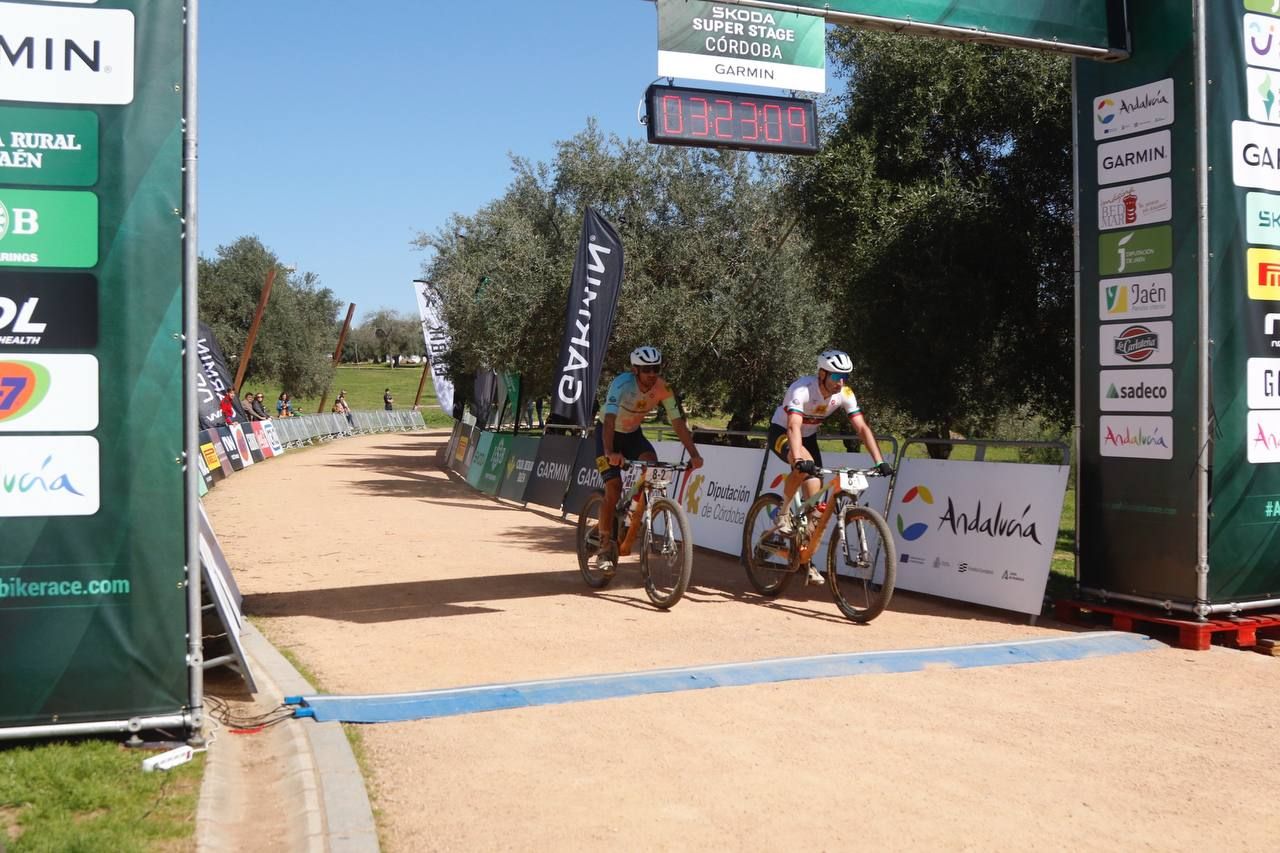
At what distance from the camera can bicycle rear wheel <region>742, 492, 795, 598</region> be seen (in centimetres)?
984

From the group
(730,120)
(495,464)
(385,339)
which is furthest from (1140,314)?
(385,339)

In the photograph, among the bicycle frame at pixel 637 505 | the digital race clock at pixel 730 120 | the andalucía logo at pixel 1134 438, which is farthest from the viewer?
the bicycle frame at pixel 637 505

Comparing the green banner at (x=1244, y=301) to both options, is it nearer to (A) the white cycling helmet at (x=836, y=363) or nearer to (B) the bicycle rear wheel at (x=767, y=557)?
(A) the white cycling helmet at (x=836, y=363)

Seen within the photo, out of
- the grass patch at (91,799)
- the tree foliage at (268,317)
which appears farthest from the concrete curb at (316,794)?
the tree foliage at (268,317)

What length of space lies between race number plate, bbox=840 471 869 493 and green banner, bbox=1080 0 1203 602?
5.88 ft

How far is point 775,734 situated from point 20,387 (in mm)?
4032

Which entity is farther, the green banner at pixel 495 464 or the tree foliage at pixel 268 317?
the tree foliage at pixel 268 317

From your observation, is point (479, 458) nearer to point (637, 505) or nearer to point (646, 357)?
point (637, 505)

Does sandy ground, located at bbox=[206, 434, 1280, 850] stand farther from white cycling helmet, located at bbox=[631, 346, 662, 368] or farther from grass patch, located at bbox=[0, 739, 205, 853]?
white cycling helmet, located at bbox=[631, 346, 662, 368]

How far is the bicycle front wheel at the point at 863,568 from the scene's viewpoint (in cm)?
873

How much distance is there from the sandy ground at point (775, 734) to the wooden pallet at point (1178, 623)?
0.21 metres

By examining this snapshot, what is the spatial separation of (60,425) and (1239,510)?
7.95 m

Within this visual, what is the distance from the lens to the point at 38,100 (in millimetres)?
5328

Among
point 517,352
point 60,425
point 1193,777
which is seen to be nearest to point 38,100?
point 60,425
